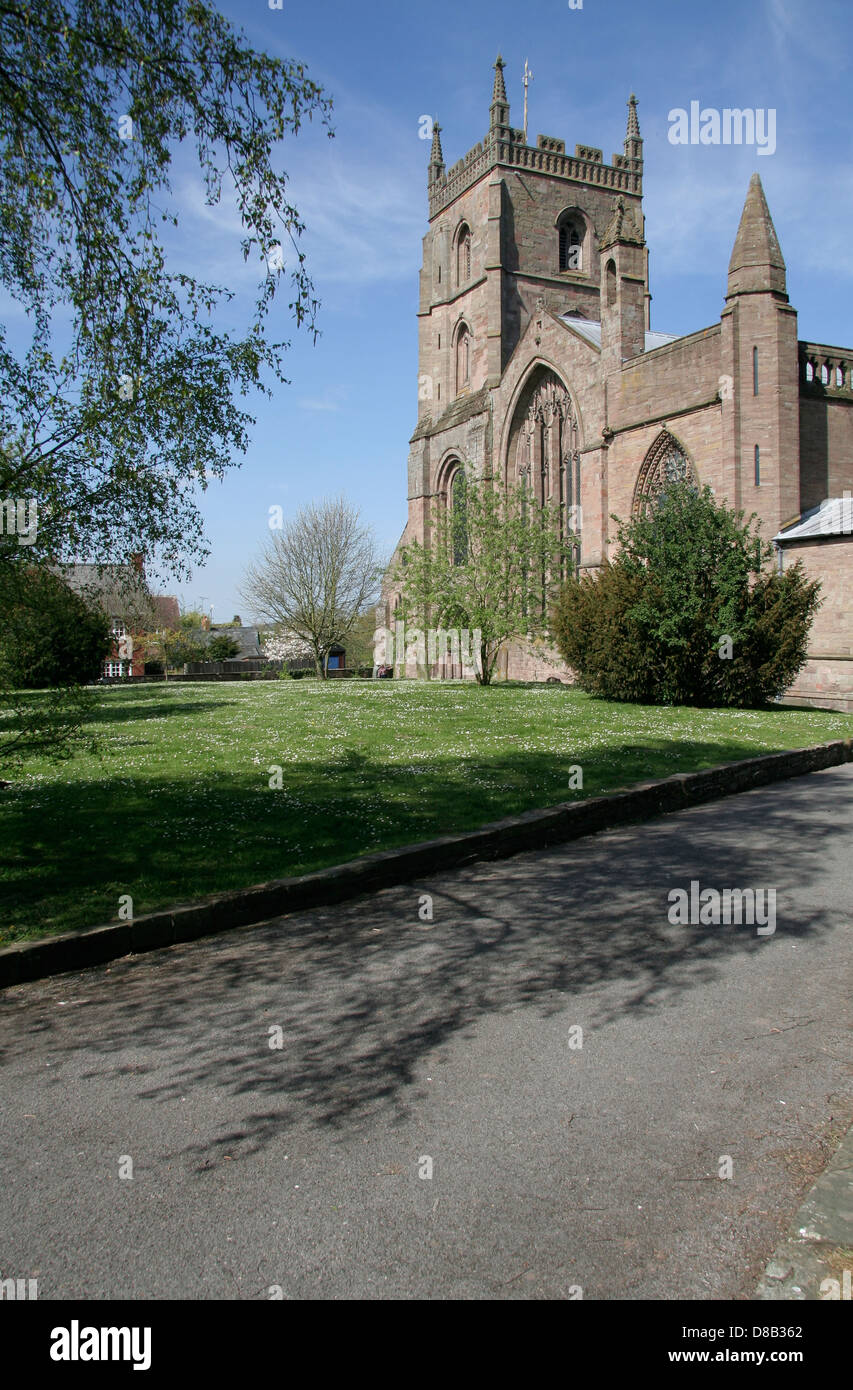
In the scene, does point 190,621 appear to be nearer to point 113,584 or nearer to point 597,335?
point 597,335

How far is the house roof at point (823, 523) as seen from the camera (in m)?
24.9

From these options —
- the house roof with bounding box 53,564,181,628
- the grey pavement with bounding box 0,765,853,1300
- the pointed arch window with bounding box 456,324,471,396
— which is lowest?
the grey pavement with bounding box 0,765,853,1300

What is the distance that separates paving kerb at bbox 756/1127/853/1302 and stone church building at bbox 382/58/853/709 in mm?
22374

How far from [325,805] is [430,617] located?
65.1 ft

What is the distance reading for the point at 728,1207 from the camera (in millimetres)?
2926

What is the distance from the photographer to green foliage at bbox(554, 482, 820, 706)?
63.9ft

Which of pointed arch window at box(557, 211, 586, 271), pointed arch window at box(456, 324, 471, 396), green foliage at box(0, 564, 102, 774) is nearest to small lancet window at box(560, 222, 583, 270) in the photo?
pointed arch window at box(557, 211, 586, 271)

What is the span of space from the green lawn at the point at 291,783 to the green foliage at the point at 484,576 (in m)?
8.23

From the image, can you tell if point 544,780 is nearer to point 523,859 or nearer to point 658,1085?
point 523,859

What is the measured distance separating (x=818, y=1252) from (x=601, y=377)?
1372 inches

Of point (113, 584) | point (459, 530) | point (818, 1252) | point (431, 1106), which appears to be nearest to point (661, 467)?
point (459, 530)

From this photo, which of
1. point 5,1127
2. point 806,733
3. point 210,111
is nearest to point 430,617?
point 806,733

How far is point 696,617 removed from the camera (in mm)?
19188

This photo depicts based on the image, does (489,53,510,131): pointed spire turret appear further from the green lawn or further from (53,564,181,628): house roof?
(53,564,181,628): house roof
